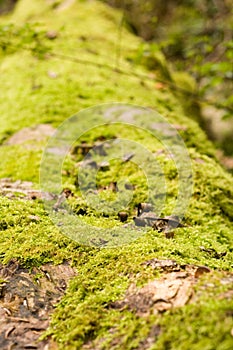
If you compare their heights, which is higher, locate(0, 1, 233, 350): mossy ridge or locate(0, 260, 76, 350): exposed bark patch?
locate(0, 1, 233, 350): mossy ridge

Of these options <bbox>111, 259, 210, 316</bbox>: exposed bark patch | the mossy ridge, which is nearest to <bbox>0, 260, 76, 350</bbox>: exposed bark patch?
the mossy ridge

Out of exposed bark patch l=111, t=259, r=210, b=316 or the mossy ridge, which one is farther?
exposed bark patch l=111, t=259, r=210, b=316

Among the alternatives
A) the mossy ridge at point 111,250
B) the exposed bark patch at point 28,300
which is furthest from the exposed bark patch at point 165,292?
the exposed bark patch at point 28,300

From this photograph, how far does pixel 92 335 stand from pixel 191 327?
0.43 meters

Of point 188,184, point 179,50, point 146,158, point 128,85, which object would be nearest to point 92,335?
point 188,184

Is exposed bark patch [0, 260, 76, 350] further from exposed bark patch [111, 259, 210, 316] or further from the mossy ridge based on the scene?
exposed bark patch [111, 259, 210, 316]

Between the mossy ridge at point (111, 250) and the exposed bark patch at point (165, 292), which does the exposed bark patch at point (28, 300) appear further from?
the exposed bark patch at point (165, 292)

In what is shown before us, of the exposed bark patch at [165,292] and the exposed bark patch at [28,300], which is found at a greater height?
the exposed bark patch at [165,292]

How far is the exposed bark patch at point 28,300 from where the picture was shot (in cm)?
143

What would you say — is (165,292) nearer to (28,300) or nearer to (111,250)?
(111,250)

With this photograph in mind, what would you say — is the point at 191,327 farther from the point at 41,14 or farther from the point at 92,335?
the point at 41,14

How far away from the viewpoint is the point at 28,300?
163cm

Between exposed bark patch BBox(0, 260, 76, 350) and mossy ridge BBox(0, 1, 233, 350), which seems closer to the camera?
mossy ridge BBox(0, 1, 233, 350)

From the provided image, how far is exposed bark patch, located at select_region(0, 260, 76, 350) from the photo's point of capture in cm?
143
